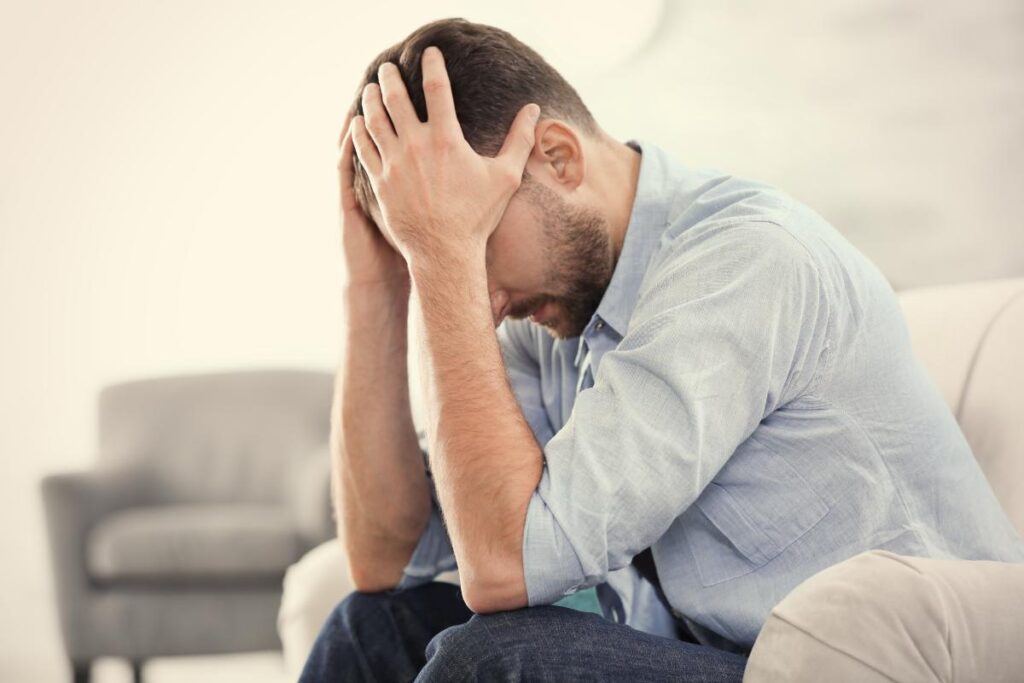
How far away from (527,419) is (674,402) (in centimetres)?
43

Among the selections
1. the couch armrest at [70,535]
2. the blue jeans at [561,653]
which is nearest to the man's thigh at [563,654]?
the blue jeans at [561,653]

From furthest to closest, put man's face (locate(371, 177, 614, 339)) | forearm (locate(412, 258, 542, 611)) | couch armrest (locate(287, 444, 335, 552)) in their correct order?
couch armrest (locate(287, 444, 335, 552)) → man's face (locate(371, 177, 614, 339)) → forearm (locate(412, 258, 542, 611))

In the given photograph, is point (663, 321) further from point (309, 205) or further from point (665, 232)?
point (309, 205)

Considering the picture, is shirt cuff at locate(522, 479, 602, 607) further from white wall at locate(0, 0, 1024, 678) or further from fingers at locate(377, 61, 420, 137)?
white wall at locate(0, 0, 1024, 678)

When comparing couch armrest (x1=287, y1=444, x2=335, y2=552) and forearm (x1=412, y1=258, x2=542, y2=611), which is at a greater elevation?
forearm (x1=412, y1=258, x2=542, y2=611)

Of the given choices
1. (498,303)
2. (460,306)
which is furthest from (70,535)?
(460,306)

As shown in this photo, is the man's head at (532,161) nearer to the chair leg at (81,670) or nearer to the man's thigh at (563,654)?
the man's thigh at (563,654)

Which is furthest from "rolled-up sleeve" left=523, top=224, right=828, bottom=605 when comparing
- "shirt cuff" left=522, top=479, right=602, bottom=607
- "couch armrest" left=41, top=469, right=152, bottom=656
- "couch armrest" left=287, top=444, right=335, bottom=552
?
"couch armrest" left=41, top=469, right=152, bottom=656

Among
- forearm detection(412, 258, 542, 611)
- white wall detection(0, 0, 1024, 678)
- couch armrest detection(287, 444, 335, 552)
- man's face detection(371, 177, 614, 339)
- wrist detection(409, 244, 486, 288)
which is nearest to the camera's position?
forearm detection(412, 258, 542, 611)

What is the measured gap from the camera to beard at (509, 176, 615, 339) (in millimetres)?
1099

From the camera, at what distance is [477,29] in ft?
3.68

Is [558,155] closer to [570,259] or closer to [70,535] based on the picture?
[570,259]

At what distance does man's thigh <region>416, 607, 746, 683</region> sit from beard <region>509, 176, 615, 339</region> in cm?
43

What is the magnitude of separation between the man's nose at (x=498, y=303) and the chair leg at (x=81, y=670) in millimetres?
1703
